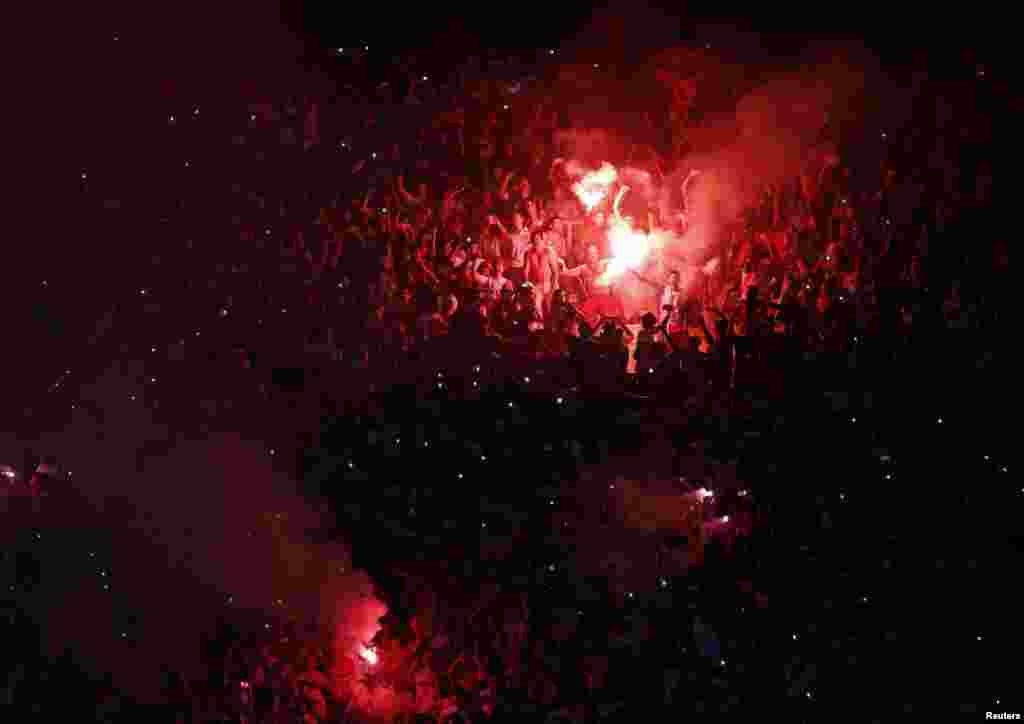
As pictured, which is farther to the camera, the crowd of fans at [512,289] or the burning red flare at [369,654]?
the burning red flare at [369,654]

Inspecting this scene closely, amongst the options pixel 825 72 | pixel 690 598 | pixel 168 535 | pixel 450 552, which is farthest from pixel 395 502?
pixel 825 72

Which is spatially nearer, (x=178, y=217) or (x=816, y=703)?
(x=816, y=703)

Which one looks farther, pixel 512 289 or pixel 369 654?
pixel 369 654

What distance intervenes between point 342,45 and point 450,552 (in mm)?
2016

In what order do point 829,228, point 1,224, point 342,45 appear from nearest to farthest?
point 829,228, point 342,45, point 1,224

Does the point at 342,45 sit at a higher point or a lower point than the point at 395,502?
higher

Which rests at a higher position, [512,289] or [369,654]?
[512,289]

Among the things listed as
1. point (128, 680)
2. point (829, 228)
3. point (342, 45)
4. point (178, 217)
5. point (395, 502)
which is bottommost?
point (128, 680)

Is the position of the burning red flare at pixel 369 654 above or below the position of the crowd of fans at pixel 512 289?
below

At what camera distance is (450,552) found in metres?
3.42

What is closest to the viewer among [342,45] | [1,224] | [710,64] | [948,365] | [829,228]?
[948,365]

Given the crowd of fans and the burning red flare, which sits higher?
the crowd of fans

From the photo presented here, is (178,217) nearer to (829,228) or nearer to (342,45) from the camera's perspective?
(342,45)

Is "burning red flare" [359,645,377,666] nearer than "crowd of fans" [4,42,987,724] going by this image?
No
